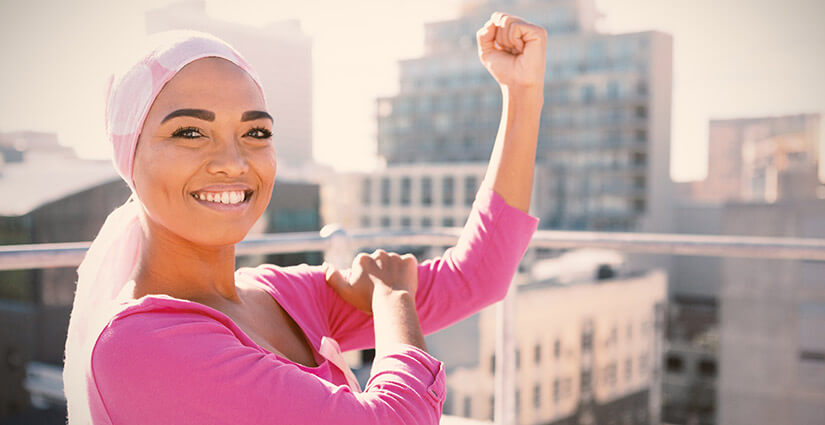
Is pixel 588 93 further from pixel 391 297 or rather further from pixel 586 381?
pixel 391 297

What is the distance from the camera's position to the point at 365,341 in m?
1.03

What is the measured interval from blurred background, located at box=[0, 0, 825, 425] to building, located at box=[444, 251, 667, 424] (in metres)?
0.15

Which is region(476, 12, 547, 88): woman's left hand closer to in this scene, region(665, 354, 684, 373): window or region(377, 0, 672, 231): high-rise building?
region(377, 0, 672, 231): high-rise building

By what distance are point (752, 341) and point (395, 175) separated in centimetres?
2771

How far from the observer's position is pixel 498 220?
99cm

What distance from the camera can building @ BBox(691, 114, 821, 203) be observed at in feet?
163

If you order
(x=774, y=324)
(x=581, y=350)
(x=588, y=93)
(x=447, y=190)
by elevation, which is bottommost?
(x=581, y=350)

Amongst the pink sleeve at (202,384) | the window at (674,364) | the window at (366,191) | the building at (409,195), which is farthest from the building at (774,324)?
the pink sleeve at (202,384)

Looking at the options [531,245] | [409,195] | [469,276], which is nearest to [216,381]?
[469,276]

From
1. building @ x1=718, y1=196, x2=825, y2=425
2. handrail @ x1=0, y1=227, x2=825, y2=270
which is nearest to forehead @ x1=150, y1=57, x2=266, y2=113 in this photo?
handrail @ x1=0, y1=227, x2=825, y2=270

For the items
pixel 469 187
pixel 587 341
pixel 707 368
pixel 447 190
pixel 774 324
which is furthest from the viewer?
pixel 447 190

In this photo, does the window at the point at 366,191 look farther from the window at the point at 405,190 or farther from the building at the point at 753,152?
the building at the point at 753,152

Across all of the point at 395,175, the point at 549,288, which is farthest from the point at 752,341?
the point at 395,175

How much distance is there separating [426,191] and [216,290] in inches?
1918
